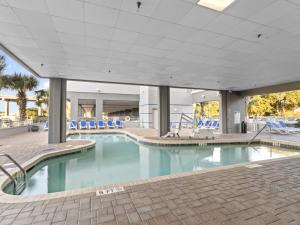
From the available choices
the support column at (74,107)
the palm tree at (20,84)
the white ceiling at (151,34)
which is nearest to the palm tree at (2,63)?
the palm tree at (20,84)

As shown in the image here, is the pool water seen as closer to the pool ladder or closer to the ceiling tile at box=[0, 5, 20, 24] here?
the pool ladder

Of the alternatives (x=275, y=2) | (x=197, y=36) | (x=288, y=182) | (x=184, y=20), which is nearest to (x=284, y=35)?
(x=275, y=2)

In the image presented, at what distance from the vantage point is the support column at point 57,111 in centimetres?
692

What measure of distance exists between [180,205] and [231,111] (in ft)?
32.8

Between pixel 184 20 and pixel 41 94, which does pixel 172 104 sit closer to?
pixel 41 94

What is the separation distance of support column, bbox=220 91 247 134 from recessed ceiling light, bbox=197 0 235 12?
878 cm

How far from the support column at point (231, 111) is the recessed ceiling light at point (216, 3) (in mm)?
8776

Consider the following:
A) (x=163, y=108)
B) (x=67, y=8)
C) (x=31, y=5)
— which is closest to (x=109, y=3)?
(x=67, y=8)

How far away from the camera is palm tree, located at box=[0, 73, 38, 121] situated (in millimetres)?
10140

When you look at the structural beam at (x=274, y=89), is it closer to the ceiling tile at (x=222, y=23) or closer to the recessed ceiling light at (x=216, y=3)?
the ceiling tile at (x=222, y=23)

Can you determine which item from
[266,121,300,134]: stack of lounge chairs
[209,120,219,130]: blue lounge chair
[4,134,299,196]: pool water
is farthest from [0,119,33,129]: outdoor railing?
[266,121,300,134]: stack of lounge chairs

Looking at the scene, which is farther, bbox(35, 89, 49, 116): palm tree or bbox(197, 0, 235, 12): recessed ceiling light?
bbox(35, 89, 49, 116): palm tree

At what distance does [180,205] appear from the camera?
2092 mm

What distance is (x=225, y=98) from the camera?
1058cm
